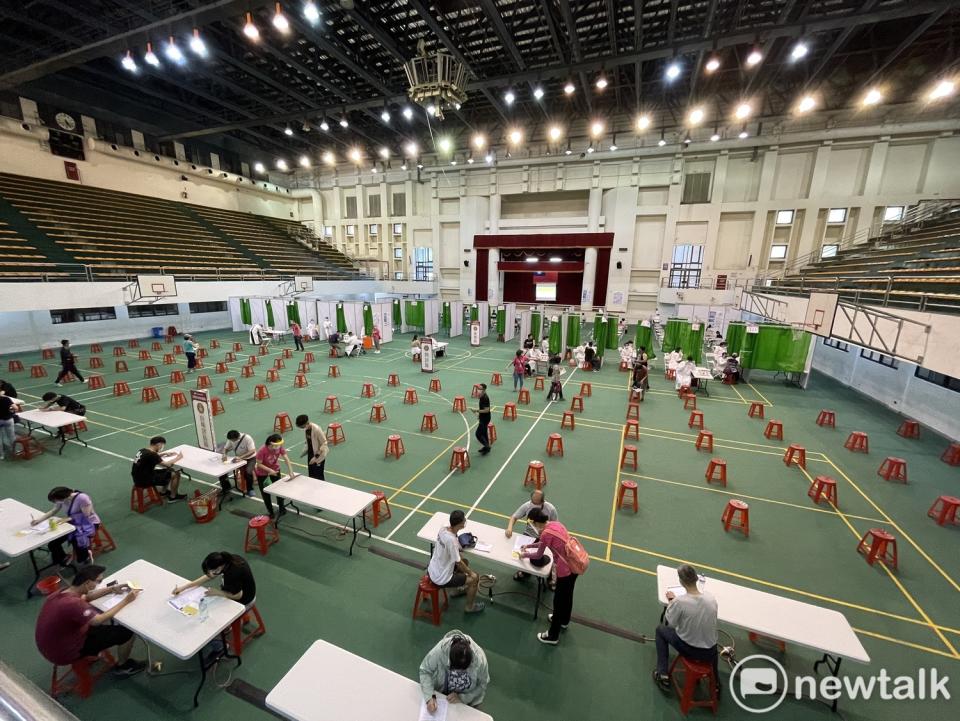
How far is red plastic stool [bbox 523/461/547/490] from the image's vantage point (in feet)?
28.0

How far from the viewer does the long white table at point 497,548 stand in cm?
521

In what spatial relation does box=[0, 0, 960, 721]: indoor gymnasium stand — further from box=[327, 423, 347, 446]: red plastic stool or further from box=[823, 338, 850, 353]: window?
box=[823, 338, 850, 353]: window

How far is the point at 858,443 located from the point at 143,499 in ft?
56.2

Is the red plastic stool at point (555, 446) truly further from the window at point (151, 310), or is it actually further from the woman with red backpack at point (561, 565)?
the window at point (151, 310)

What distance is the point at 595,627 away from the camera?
536 cm

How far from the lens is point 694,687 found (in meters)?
4.48

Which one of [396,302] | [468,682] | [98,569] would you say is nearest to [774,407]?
[468,682]

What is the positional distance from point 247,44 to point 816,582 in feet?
92.9

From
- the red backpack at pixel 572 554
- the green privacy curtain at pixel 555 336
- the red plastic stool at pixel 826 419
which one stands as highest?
the green privacy curtain at pixel 555 336

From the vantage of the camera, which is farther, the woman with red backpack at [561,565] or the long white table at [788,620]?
the woman with red backpack at [561,565]

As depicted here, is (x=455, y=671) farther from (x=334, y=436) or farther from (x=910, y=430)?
(x=910, y=430)

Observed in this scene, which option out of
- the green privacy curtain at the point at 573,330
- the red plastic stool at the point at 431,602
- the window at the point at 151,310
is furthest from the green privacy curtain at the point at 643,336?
the window at the point at 151,310

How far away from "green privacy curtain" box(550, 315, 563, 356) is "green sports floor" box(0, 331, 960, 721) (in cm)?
805

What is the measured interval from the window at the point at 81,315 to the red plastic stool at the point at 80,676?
2284 cm
